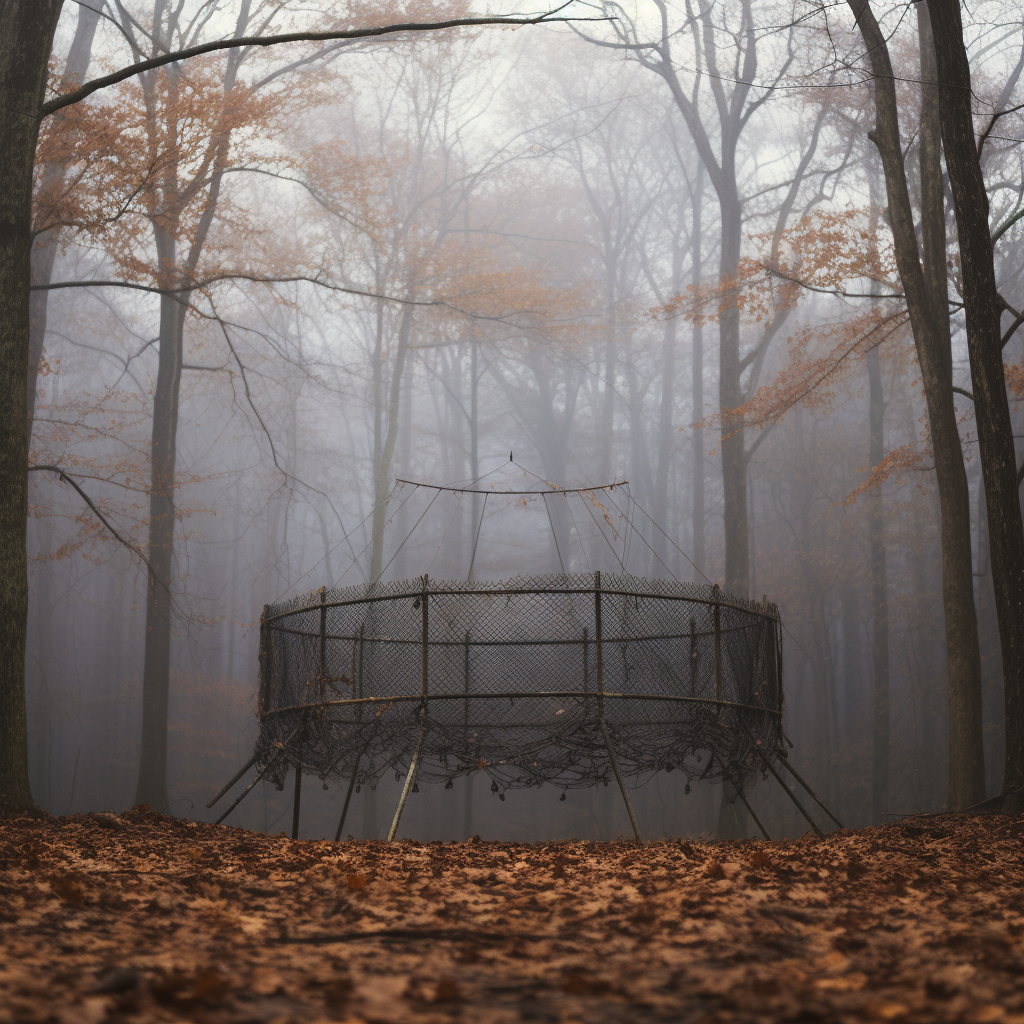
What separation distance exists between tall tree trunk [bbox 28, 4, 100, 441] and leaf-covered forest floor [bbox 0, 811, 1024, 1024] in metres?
10.4

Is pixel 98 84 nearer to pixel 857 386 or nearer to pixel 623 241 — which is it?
pixel 623 241

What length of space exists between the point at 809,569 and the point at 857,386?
Answer: 9.29 m

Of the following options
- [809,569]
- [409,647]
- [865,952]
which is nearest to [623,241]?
[809,569]

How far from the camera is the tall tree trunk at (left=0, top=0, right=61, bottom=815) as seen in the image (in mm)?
7297

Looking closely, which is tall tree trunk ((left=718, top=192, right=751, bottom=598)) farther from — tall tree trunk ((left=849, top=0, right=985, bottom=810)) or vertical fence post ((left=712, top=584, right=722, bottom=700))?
vertical fence post ((left=712, top=584, right=722, bottom=700))

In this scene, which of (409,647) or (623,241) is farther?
(623,241)

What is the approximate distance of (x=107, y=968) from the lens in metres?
Answer: 2.75

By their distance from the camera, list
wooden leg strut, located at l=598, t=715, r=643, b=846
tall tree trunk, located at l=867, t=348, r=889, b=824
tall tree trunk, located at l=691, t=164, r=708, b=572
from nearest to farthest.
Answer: wooden leg strut, located at l=598, t=715, r=643, b=846 → tall tree trunk, located at l=867, t=348, r=889, b=824 → tall tree trunk, located at l=691, t=164, r=708, b=572

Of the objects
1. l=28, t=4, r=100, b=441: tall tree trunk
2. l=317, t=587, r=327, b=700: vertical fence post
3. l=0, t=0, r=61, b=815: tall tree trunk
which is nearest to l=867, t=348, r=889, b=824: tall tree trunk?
l=317, t=587, r=327, b=700: vertical fence post

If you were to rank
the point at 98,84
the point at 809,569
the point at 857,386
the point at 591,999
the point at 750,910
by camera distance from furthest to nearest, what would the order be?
1. the point at 857,386
2. the point at 809,569
3. the point at 98,84
4. the point at 750,910
5. the point at 591,999

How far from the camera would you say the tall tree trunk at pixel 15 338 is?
7.30 metres

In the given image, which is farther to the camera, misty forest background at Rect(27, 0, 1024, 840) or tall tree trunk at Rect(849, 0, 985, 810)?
misty forest background at Rect(27, 0, 1024, 840)

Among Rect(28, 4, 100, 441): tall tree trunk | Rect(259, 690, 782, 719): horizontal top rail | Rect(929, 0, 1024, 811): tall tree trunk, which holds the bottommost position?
Rect(259, 690, 782, 719): horizontal top rail

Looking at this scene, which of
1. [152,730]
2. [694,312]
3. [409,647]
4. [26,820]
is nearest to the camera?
[26,820]
